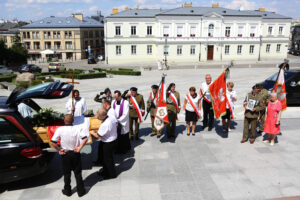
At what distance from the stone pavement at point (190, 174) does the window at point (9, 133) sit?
131cm

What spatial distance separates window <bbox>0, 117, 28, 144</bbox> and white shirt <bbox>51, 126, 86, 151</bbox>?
2.64 feet

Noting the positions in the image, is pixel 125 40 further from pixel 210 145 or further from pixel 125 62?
pixel 210 145

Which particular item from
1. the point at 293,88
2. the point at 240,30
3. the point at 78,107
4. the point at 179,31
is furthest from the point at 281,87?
the point at 240,30

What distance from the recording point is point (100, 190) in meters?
6.27

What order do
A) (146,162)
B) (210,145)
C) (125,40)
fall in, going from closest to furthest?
1. (146,162)
2. (210,145)
3. (125,40)

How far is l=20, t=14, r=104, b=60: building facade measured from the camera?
198ft

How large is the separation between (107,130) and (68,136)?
3.25 feet

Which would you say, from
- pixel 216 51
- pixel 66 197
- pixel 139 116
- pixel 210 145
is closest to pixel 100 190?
pixel 66 197

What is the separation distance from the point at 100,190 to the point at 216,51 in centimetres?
4715

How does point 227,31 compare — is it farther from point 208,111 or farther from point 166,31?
point 208,111

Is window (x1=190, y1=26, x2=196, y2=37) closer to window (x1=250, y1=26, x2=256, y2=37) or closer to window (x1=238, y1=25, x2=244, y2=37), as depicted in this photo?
window (x1=238, y1=25, x2=244, y2=37)

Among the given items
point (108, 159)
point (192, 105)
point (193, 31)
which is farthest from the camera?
point (193, 31)

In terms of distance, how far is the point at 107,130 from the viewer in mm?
6387

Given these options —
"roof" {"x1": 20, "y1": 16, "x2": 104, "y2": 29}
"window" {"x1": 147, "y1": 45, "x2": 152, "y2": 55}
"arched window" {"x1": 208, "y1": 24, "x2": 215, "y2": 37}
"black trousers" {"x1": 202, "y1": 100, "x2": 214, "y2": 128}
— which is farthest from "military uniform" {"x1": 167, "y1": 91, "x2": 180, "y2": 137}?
"roof" {"x1": 20, "y1": 16, "x2": 104, "y2": 29}
